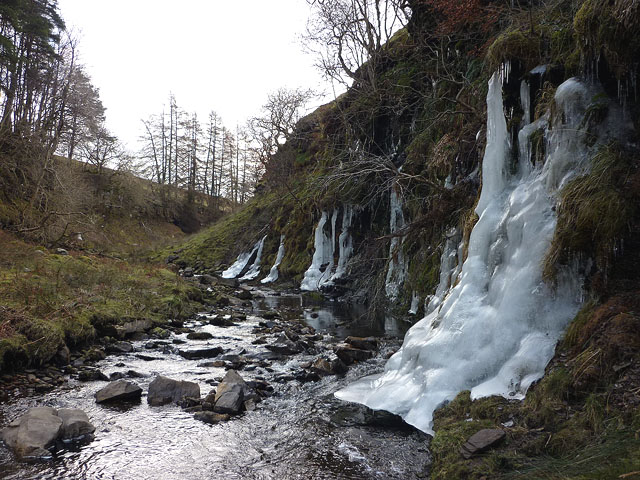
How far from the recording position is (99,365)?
626 centimetres

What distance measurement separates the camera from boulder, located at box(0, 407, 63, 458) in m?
3.49

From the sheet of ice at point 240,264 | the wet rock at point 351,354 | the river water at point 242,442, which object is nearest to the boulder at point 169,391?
the river water at point 242,442

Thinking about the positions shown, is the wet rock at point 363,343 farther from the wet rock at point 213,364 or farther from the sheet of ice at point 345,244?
the sheet of ice at point 345,244

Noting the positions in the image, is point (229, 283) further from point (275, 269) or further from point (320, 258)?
point (320, 258)

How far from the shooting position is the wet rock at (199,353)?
23.3ft

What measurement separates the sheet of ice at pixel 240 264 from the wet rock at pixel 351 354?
57.6ft

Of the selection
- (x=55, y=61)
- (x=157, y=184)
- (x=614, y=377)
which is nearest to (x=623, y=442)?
(x=614, y=377)

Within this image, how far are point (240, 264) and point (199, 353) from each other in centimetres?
1800

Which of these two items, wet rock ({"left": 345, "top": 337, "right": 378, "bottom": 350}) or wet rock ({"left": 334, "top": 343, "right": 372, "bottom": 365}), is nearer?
wet rock ({"left": 334, "top": 343, "right": 372, "bottom": 365})

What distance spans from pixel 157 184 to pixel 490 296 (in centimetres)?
4104

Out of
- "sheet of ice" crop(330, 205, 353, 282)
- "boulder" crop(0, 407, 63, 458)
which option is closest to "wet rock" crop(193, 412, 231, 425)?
"boulder" crop(0, 407, 63, 458)

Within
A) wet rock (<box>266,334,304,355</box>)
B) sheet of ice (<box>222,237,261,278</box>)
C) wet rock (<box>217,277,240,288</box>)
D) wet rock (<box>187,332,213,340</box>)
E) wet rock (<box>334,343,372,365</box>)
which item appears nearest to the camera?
wet rock (<box>334,343,372,365</box>)

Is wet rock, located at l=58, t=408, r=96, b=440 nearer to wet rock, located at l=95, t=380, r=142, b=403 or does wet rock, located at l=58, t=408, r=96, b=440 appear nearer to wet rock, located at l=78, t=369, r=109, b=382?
wet rock, located at l=95, t=380, r=142, b=403

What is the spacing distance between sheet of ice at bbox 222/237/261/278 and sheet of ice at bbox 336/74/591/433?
19.3m
